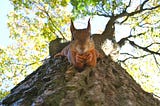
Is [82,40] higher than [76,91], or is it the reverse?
[82,40]

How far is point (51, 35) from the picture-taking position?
1189 centimetres

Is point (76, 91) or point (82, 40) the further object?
point (82, 40)

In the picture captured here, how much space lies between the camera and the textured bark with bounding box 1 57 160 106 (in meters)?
3.38

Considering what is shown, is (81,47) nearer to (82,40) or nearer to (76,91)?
(82,40)

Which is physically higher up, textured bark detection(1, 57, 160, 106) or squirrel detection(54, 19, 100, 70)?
squirrel detection(54, 19, 100, 70)

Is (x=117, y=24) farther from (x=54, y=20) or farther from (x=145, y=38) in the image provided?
(x=54, y=20)

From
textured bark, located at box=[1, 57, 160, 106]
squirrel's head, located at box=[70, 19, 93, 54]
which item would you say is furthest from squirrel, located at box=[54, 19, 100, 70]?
textured bark, located at box=[1, 57, 160, 106]

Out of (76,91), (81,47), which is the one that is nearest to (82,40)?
(81,47)

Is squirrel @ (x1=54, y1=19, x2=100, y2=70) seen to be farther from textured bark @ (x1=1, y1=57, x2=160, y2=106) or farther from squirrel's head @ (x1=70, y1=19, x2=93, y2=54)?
textured bark @ (x1=1, y1=57, x2=160, y2=106)

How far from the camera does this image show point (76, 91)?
3619mm

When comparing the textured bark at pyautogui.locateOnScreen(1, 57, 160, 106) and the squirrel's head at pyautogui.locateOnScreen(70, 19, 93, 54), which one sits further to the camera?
the squirrel's head at pyautogui.locateOnScreen(70, 19, 93, 54)

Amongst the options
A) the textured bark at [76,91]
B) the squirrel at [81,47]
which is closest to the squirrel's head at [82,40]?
the squirrel at [81,47]

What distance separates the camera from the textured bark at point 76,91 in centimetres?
338

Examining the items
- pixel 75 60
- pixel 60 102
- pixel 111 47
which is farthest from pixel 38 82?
pixel 111 47
